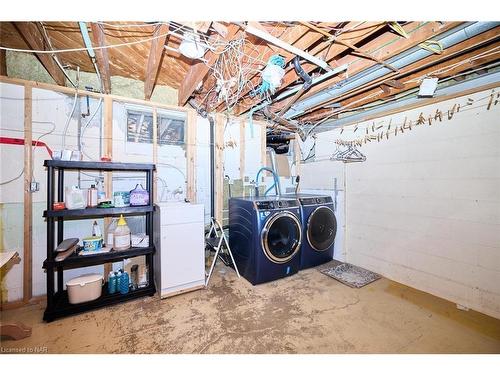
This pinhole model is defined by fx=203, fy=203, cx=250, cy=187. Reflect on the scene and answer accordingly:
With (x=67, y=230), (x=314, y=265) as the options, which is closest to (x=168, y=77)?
(x=67, y=230)

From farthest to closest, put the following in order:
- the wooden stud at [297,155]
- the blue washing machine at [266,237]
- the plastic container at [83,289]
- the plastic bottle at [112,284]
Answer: the wooden stud at [297,155] → the blue washing machine at [266,237] → the plastic bottle at [112,284] → the plastic container at [83,289]

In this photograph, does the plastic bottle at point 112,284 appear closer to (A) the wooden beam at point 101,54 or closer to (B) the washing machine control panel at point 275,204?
(B) the washing machine control panel at point 275,204

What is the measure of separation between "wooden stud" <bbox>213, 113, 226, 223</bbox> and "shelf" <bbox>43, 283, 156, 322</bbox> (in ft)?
→ 4.39

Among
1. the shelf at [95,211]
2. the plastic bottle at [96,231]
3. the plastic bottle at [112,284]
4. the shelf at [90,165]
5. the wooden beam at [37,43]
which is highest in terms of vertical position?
→ the wooden beam at [37,43]

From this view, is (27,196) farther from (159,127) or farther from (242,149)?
(242,149)

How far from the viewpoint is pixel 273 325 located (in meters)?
1.78

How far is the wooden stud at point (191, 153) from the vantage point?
288cm

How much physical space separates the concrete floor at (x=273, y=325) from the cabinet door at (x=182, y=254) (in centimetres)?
20

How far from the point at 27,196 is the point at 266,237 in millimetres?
2532

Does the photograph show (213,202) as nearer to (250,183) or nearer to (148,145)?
(250,183)

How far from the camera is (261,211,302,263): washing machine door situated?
8.05 ft

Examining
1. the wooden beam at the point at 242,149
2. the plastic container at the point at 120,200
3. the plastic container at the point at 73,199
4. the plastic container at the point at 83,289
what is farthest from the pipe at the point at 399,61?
the plastic container at the point at 83,289

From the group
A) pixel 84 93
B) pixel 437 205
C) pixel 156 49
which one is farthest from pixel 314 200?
pixel 84 93

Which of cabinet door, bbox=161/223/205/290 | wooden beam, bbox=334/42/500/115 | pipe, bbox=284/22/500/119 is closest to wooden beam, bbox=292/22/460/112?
pipe, bbox=284/22/500/119
